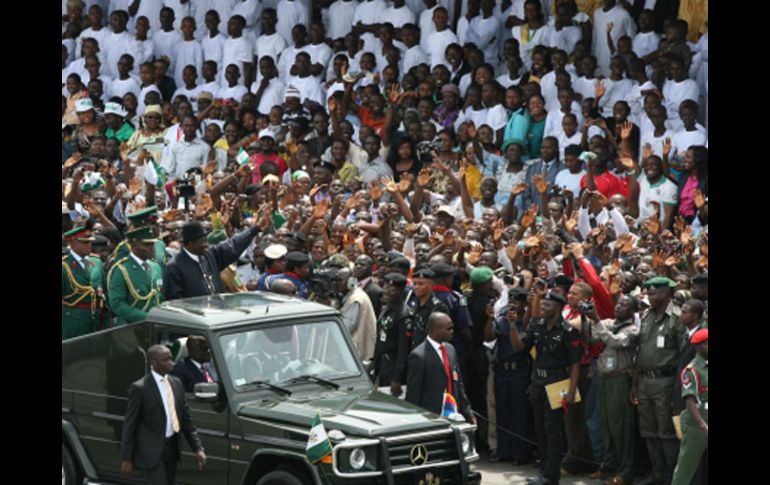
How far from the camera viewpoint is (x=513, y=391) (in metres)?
13.1

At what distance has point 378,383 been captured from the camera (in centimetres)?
1304

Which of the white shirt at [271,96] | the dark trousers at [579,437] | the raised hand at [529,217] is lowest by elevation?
the dark trousers at [579,437]

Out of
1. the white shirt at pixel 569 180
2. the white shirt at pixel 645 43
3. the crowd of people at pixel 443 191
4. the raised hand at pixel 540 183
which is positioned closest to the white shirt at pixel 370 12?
the crowd of people at pixel 443 191

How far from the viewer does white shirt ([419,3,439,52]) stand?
20.8 m

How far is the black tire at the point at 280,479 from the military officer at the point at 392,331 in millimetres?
3053

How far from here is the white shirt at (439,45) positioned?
66.9 ft

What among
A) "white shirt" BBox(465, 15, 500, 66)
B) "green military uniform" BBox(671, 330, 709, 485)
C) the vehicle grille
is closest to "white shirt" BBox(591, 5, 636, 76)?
"white shirt" BBox(465, 15, 500, 66)

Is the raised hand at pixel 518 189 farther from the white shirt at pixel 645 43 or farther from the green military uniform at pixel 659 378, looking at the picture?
the green military uniform at pixel 659 378

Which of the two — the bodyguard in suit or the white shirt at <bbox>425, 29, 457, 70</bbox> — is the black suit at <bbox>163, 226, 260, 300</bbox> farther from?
the white shirt at <bbox>425, 29, 457, 70</bbox>

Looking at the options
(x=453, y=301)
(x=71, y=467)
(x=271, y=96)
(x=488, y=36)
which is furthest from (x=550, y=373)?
(x=271, y=96)
